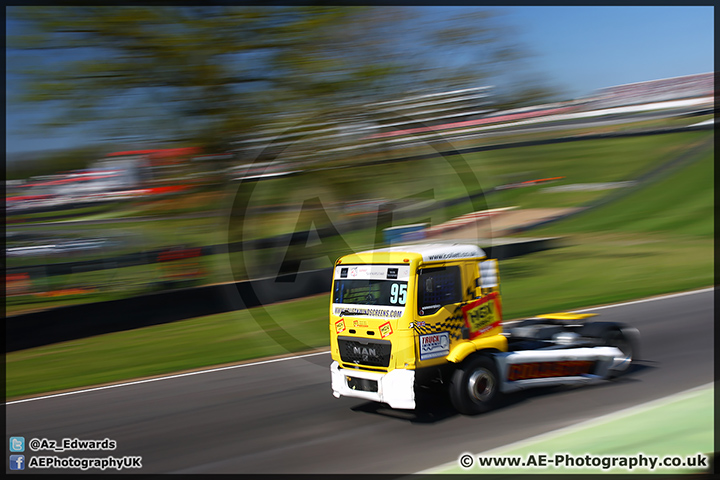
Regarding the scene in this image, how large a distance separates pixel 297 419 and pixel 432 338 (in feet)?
6.03

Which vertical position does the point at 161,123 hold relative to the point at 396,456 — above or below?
above

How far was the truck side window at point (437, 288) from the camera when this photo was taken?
19.9 ft

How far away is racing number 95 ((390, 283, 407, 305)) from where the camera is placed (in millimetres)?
6043

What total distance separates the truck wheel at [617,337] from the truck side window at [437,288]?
226 cm

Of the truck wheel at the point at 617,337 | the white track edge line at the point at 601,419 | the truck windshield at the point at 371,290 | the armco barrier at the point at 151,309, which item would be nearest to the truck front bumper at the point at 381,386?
the truck windshield at the point at 371,290

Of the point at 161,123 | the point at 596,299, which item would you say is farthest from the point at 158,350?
the point at 596,299

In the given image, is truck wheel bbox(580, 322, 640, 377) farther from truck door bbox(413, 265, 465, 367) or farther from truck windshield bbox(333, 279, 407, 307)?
truck windshield bbox(333, 279, 407, 307)

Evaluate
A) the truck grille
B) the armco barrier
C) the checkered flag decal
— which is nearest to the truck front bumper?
the truck grille

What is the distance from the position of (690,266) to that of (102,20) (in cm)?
1586

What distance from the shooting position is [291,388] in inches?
301

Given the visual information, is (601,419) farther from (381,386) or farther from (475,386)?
(381,386)

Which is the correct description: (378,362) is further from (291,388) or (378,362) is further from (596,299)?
(596,299)

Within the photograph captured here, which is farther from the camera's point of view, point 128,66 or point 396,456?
point 128,66

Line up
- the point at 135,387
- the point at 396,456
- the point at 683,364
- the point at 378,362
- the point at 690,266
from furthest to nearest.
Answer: the point at 690,266 → the point at 135,387 → the point at 683,364 → the point at 378,362 → the point at 396,456
